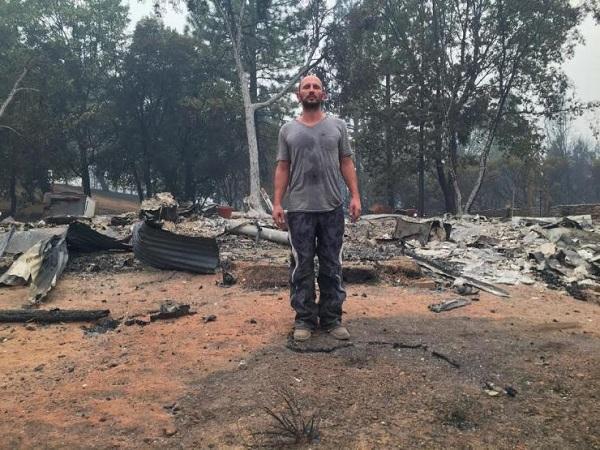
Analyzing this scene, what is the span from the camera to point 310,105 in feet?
11.2

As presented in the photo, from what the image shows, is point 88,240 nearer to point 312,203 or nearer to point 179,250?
point 179,250

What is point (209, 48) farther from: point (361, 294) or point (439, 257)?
point (361, 294)

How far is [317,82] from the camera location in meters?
3.43

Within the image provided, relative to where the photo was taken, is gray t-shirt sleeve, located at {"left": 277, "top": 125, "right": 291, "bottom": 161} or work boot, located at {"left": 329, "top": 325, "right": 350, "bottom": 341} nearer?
work boot, located at {"left": 329, "top": 325, "right": 350, "bottom": 341}

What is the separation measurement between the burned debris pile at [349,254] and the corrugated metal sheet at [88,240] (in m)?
0.01

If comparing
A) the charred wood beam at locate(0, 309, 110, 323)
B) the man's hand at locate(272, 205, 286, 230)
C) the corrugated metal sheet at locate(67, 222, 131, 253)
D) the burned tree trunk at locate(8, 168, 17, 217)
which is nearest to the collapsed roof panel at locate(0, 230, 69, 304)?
the corrugated metal sheet at locate(67, 222, 131, 253)

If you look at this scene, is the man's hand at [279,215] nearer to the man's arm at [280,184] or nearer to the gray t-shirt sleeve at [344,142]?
the man's arm at [280,184]

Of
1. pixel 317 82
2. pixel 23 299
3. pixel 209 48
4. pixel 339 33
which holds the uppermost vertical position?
pixel 209 48

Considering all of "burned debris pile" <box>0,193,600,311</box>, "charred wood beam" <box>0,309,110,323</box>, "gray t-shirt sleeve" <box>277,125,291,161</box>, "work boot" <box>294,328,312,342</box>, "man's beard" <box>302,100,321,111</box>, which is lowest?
"charred wood beam" <box>0,309,110,323</box>

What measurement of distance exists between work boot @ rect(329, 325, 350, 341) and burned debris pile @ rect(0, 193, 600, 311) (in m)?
1.52

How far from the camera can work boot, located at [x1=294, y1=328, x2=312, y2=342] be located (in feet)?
10.9

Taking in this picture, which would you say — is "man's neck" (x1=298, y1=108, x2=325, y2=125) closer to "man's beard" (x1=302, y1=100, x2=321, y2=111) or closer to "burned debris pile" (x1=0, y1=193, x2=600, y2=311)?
"man's beard" (x1=302, y1=100, x2=321, y2=111)

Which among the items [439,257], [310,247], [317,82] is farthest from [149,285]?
[439,257]

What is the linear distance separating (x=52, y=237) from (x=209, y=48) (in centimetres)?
2342
